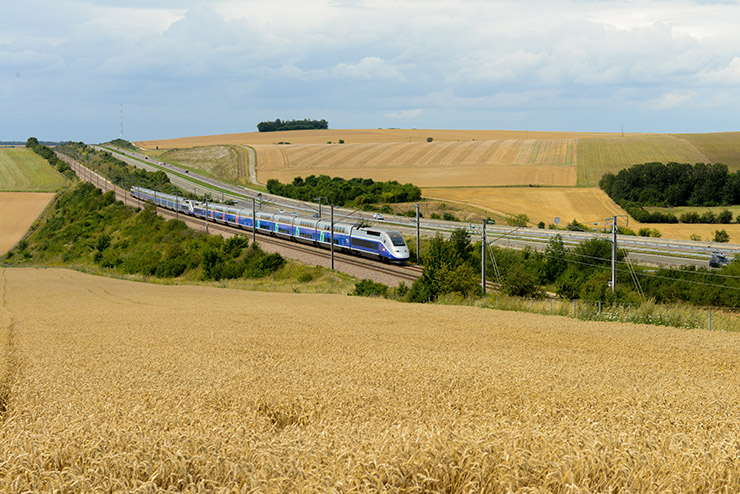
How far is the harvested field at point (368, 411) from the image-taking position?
178 inches

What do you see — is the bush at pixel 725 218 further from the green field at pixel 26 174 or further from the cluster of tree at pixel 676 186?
the green field at pixel 26 174

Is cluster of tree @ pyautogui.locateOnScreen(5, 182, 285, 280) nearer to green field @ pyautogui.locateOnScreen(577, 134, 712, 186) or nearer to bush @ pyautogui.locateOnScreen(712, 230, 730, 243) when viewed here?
bush @ pyautogui.locateOnScreen(712, 230, 730, 243)

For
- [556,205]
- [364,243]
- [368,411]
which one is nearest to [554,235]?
[364,243]

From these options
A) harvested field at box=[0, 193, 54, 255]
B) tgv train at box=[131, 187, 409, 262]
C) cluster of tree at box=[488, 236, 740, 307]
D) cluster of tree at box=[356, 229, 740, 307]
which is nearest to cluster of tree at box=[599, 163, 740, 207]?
cluster of tree at box=[488, 236, 740, 307]

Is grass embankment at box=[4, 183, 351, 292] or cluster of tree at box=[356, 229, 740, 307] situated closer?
cluster of tree at box=[356, 229, 740, 307]

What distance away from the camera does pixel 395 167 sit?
160m

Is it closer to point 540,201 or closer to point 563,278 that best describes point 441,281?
point 563,278

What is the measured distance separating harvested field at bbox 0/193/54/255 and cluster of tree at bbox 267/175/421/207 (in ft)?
154

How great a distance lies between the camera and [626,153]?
486ft

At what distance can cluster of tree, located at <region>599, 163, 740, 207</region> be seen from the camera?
363 ft

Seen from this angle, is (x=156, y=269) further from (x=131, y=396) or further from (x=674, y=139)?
(x=674, y=139)

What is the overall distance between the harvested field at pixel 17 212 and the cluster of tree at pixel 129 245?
2.67m

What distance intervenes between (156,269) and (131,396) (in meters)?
78.3

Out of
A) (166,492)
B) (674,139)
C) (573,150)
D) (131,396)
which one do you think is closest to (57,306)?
(131,396)
